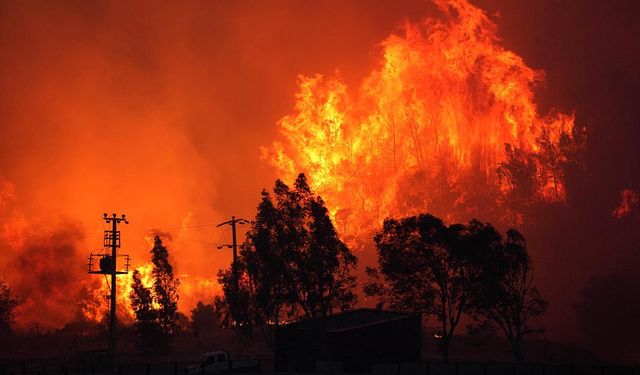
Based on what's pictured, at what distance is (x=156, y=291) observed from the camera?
90.7m

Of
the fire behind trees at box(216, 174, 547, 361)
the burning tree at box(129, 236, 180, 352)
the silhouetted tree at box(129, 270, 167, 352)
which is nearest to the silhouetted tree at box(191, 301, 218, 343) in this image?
the burning tree at box(129, 236, 180, 352)

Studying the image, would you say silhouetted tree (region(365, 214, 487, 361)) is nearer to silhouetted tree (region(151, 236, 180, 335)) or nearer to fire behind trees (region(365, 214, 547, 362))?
fire behind trees (region(365, 214, 547, 362))

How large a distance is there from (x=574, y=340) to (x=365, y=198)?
60.0 meters

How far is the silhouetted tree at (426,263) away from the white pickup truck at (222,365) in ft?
45.5

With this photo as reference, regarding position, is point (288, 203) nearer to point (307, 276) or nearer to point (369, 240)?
point (307, 276)

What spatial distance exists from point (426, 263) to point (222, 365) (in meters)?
20.6

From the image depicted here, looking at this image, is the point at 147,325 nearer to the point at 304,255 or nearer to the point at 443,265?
the point at 304,255

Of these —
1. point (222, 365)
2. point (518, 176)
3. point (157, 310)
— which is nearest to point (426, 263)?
point (222, 365)

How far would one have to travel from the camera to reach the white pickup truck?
5081 cm

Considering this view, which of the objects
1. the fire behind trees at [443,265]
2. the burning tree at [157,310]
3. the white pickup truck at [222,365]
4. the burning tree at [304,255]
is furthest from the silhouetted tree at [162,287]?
the fire behind trees at [443,265]

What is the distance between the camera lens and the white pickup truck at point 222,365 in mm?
50812

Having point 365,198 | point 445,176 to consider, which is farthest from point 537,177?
point 365,198

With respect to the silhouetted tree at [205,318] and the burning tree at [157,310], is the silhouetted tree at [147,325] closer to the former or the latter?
the burning tree at [157,310]

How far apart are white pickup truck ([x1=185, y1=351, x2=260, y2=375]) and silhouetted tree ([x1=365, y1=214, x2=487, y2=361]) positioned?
45.5ft
